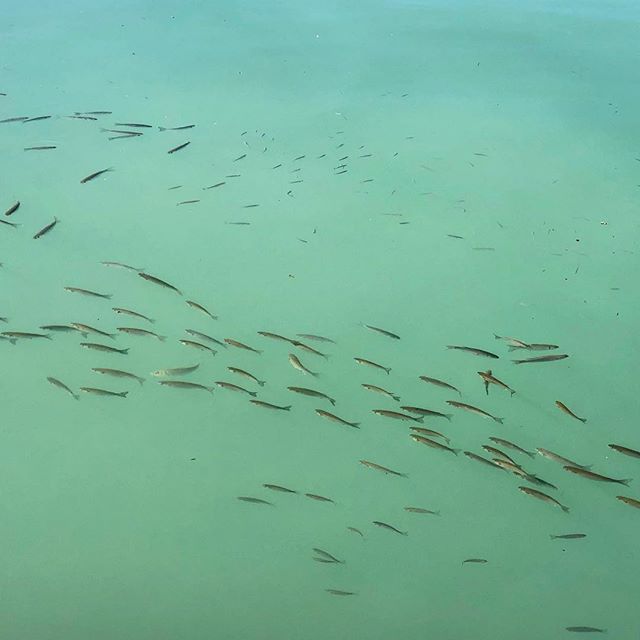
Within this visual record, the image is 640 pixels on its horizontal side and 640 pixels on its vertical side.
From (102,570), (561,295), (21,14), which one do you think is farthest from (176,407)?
(21,14)

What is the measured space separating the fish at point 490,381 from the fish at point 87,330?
1.35m

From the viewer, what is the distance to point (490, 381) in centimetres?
257

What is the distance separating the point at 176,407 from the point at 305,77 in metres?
2.84

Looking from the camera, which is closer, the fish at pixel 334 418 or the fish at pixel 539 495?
the fish at pixel 539 495

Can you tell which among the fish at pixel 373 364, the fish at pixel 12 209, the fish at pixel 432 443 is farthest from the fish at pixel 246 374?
the fish at pixel 12 209

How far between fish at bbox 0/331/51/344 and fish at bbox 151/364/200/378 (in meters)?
0.44

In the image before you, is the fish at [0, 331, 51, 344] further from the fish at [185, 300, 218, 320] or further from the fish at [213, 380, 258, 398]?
the fish at [213, 380, 258, 398]

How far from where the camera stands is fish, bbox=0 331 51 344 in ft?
8.66

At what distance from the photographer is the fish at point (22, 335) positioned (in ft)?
8.66

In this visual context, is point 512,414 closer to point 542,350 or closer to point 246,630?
point 542,350

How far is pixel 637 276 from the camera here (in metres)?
3.14

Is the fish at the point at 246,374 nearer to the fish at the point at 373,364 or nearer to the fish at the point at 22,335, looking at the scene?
the fish at the point at 373,364

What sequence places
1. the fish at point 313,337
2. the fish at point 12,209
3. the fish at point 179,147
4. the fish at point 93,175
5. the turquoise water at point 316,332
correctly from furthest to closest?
the fish at point 179,147 → the fish at point 93,175 → the fish at point 12,209 → the fish at point 313,337 → the turquoise water at point 316,332

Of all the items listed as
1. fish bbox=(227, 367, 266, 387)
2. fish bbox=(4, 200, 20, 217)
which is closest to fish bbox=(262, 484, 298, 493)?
fish bbox=(227, 367, 266, 387)
